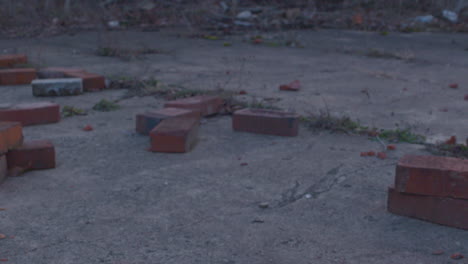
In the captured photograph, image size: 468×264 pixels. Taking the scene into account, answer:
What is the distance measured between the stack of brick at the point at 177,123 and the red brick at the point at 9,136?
37.3 inches

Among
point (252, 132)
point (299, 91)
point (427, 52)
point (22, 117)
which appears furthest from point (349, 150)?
point (427, 52)

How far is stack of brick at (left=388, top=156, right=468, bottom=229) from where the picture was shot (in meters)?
2.81

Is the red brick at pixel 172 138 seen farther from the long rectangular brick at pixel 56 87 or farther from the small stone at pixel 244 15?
the small stone at pixel 244 15

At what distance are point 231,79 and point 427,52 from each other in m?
4.37

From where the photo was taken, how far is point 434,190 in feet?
9.41

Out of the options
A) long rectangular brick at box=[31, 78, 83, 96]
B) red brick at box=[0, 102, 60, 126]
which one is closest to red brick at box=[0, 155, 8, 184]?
red brick at box=[0, 102, 60, 126]

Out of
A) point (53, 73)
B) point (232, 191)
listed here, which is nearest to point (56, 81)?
point (53, 73)

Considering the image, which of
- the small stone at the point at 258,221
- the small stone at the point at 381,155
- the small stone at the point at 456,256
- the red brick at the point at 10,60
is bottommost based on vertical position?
the small stone at the point at 258,221

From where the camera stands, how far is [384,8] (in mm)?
16453

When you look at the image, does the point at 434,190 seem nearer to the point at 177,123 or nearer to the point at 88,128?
the point at 177,123

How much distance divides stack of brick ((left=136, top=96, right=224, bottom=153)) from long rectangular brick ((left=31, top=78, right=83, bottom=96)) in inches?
68.6

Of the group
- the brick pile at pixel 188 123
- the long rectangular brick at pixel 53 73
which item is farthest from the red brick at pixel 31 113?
the long rectangular brick at pixel 53 73

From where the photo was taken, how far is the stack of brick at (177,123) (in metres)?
4.19

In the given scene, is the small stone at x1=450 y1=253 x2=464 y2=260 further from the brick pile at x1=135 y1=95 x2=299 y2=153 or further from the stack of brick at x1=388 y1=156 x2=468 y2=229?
the brick pile at x1=135 y1=95 x2=299 y2=153
